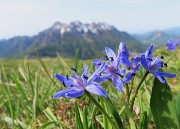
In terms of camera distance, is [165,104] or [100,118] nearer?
[165,104]

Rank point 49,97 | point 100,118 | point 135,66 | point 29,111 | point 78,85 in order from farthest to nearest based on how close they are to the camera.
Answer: point 49,97, point 29,111, point 100,118, point 135,66, point 78,85

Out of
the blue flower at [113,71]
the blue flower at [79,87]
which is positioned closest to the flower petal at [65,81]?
the blue flower at [79,87]

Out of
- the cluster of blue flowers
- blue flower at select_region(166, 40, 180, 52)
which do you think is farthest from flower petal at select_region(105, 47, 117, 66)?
blue flower at select_region(166, 40, 180, 52)

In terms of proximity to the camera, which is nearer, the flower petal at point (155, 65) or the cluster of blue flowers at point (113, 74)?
the cluster of blue flowers at point (113, 74)

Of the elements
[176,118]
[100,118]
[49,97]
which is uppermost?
[176,118]

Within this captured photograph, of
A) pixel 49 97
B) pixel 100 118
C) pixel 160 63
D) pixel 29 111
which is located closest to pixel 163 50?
pixel 49 97

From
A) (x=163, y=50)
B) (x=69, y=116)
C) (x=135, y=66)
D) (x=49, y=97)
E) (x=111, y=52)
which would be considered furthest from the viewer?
(x=163, y=50)

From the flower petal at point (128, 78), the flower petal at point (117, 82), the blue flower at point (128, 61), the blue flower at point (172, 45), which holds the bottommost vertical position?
the blue flower at point (172, 45)

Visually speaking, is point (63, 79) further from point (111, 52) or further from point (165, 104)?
point (165, 104)

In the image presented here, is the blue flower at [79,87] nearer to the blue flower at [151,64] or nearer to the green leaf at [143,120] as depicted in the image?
the blue flower at [151,64]
